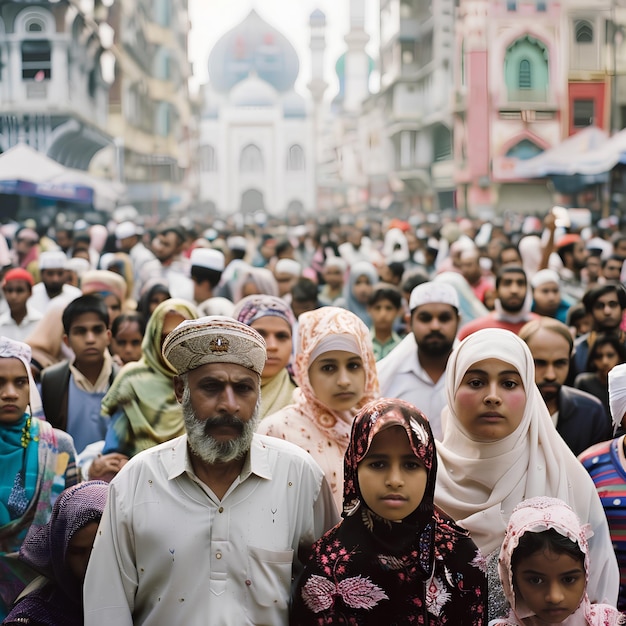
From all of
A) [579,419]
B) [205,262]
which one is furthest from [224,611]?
[205,262]

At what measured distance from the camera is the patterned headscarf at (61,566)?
2824 mm

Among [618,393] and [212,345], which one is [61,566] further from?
[618,393]

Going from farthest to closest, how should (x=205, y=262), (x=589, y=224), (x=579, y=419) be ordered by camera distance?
(x=589, y=224), (x=205, y=262), (x=579, y=419)

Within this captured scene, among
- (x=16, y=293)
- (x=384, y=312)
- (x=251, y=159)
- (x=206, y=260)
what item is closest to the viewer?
(x=384, y=312)

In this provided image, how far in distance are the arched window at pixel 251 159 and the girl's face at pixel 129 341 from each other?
63.7 m

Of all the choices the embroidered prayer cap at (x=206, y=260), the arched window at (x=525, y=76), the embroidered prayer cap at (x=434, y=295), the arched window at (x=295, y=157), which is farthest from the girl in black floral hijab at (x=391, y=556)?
the arched window at (x=295, y=157)

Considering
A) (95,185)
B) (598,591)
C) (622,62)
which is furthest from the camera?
(622,62)

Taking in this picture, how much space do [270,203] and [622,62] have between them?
46.0 metres

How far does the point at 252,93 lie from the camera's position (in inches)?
2630

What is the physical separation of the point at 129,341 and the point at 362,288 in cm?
272

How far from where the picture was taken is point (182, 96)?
51469mm

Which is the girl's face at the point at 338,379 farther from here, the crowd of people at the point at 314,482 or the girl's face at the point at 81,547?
the girl's face at the point at 81,547

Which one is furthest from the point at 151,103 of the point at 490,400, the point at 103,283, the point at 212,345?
the point at 212,345

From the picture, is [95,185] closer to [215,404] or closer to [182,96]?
[215,404]
